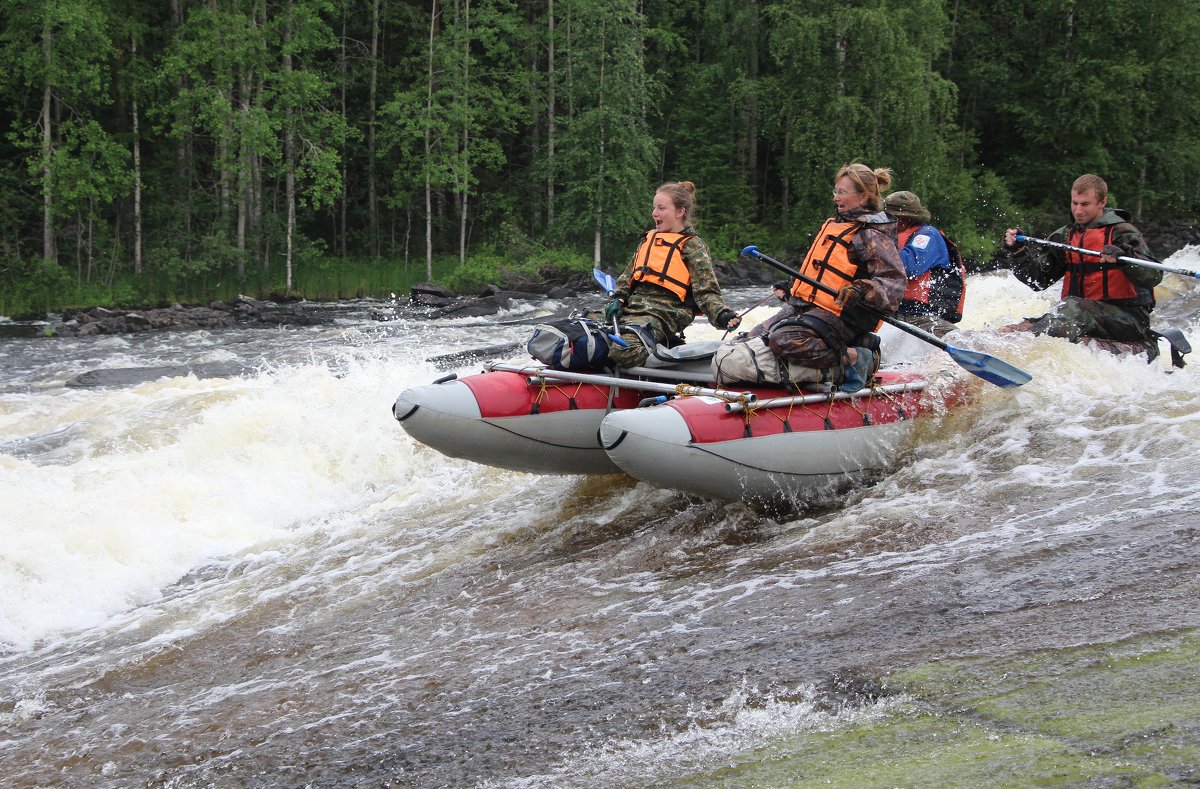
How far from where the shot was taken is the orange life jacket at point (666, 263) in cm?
583

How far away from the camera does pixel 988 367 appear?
5.60 meters

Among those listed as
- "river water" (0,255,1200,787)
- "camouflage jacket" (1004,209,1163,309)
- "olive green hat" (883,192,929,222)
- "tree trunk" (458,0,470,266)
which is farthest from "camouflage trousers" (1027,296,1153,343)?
"tree trunk" (458,0,470,266)

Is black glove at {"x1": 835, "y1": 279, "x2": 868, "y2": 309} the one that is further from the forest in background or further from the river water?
the forest in background

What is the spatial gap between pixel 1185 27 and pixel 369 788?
27.1 metres

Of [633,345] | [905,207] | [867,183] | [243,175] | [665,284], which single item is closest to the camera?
[867,183]

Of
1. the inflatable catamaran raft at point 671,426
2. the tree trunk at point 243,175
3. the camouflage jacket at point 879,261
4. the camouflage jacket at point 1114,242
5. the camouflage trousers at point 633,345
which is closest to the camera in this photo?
the inflatable catamaran raft at point 671,426

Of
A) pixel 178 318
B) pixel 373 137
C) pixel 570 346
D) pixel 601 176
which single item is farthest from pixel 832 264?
pixel 373 137

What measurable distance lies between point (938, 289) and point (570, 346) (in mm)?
2323

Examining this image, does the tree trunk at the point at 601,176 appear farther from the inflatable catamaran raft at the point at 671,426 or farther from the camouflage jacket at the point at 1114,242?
the inflatable catamaran raft at the point at 671,426

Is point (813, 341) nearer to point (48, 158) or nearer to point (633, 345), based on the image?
point (633, 345)

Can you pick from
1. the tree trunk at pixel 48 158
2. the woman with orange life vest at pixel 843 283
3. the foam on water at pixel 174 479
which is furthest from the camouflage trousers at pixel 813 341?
the tree trunk at pixel 48 158

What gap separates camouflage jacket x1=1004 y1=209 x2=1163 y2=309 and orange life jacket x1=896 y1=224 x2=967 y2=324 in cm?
69

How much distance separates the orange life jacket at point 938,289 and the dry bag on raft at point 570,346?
1898mm

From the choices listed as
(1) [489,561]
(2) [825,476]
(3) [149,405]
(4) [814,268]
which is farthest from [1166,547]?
(3) [149,405]
